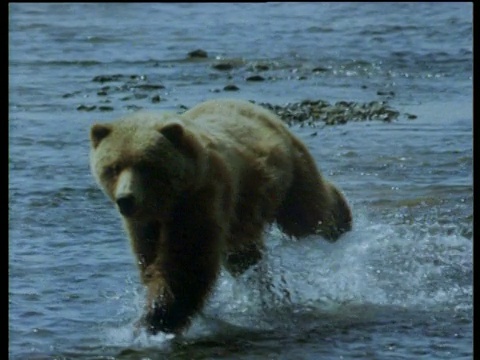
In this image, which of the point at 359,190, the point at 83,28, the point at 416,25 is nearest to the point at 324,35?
the point at 416,25

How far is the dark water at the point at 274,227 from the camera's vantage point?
705cm

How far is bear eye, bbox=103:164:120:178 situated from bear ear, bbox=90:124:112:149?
0.23 meters

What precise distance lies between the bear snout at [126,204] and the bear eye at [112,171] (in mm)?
181

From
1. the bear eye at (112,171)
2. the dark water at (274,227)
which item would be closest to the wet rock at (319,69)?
the dark water at (274,227)

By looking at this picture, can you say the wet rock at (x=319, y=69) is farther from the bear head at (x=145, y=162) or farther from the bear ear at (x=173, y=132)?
the bear ear at (x=173, y=132)

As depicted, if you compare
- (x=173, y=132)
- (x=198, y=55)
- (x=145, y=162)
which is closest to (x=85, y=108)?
(x=198, y=55)

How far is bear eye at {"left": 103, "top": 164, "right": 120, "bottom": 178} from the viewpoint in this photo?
21.6 ft

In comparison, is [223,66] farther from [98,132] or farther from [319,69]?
[98,132]

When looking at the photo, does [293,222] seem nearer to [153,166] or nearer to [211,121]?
[211,121]

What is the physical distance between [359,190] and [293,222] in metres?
2.32

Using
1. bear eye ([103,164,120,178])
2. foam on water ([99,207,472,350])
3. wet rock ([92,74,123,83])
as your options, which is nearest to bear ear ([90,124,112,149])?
bear eye ([103,164,120,178])

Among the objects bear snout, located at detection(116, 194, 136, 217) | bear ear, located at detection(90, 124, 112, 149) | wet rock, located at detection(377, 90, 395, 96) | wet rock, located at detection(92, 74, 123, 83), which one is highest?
bear ear, located at detection(90, 124, 112, 149)

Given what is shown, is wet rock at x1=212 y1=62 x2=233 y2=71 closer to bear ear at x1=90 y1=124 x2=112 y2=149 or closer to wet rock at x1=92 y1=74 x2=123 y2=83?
wet rock at x1=92 y1=74 x2=123 y2=83

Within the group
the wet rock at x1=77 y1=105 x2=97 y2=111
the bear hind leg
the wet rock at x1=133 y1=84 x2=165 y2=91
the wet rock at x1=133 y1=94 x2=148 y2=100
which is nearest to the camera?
the bear hind leg
